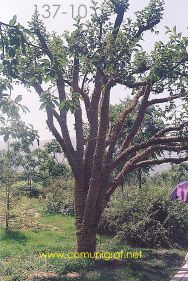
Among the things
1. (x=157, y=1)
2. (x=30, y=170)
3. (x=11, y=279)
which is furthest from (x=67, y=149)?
(x=30, y=170)

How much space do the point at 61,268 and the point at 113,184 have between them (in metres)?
2.83

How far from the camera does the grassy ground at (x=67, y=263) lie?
8.84 metres

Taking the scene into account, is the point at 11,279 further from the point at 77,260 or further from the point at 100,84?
the point at 100,84

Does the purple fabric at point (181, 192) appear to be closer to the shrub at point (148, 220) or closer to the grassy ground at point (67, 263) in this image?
the shrub at point (148, 220)

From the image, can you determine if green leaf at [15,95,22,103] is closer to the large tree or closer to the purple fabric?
the large tree

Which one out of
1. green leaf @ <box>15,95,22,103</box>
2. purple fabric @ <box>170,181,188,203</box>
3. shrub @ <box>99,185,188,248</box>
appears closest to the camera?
green leaf @ <box>15,95,22,103</box>

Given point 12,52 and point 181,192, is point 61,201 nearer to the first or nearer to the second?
point 181,192

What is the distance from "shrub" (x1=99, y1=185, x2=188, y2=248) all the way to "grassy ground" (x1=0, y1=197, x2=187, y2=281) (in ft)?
2.18

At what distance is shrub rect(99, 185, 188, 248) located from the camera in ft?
44.7

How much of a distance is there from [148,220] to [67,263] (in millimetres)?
4919

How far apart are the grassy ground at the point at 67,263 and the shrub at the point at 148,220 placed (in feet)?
2.18

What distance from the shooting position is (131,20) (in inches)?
405

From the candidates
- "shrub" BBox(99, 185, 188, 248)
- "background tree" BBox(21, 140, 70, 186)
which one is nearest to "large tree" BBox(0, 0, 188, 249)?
"shrub" BBox(99, 185, 188, 248)

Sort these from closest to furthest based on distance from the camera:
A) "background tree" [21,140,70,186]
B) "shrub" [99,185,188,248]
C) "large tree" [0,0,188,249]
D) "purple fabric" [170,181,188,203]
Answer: "large tree" [0,0,188,249] → "purple fabric" [170,181,188,203] → "shrub" [99,185,188,248] → "background tree" [21,140,70,186]
